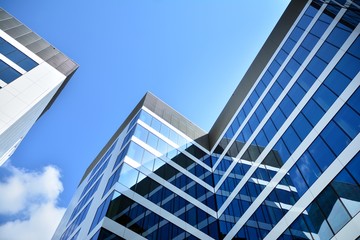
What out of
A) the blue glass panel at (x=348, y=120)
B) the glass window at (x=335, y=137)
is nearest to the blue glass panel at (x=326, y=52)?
the blue glass panel at (x=348, y=120)

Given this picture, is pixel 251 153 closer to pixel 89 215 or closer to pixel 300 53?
pixel 300 53

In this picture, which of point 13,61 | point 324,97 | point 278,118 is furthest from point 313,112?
point 13,61

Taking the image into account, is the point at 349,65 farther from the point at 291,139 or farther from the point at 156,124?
the point at 156,124

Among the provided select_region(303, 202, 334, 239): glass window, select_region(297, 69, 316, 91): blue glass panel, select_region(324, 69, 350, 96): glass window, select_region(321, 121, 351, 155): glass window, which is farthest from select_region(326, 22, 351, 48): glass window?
select_region(303, 202, 334, 239): glass window

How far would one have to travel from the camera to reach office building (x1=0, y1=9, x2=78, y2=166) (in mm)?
20359

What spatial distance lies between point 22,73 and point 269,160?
24.3 m

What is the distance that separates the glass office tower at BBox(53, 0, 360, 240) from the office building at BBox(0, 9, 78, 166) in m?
9.83

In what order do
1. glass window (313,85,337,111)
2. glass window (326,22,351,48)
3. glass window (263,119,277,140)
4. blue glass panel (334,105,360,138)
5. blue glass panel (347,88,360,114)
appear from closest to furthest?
blue glass panel (334,105,360,138)
blue glass panel (347,88,360,114)
glass window (313,85,337,111)
glass window (326,22,351,48)
glass window (263,119,277,140)

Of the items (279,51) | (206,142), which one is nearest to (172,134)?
(206,142)

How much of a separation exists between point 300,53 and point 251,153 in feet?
36.3

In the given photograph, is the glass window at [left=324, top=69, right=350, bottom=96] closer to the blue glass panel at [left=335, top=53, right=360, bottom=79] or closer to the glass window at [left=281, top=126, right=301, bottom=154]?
the blue glass panel at [left=335, top=53, right=360, bottom=79]

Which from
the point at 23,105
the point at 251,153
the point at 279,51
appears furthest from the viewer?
the point at 279,51

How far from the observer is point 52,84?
26641 mm

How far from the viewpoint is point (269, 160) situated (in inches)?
897
